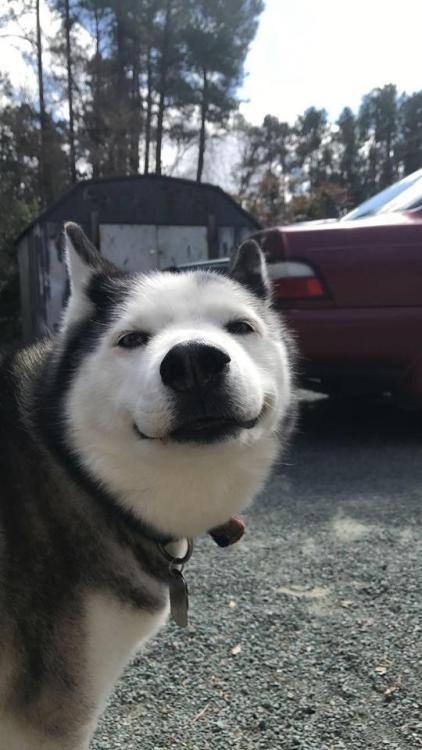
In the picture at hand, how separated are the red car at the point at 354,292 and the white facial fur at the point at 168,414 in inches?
98.0

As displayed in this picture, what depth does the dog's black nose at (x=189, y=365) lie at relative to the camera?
148 centimetres

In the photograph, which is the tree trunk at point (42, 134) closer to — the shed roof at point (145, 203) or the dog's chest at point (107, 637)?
the shed roof at point (145, 203)

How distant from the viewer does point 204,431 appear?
5.21ft

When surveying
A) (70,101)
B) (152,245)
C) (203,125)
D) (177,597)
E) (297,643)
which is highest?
(70,101)

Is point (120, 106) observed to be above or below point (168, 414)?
above

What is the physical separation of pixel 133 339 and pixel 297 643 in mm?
1375

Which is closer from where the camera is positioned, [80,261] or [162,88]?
[80,261]

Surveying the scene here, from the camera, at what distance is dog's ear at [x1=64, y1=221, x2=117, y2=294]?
1.94 meters

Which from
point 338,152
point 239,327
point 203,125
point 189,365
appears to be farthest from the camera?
point 338,152

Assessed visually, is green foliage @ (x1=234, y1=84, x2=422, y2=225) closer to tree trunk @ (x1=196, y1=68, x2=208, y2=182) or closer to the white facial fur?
tree trunk @ (x1=196, y1=68, x2=208, y2=182)

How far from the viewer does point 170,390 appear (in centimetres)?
150

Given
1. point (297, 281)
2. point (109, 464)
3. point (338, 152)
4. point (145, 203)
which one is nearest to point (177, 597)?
point (109, 464)

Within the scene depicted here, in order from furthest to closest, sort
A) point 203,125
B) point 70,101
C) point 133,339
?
point 203,125 < point 70,101 < point 133,339

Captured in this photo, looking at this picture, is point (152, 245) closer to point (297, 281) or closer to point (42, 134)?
point (297, 281)
